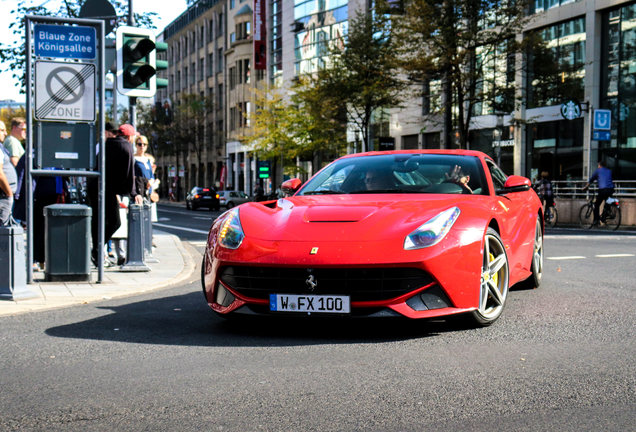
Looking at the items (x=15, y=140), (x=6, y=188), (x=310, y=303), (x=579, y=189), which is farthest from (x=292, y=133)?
(x=310, y=303)

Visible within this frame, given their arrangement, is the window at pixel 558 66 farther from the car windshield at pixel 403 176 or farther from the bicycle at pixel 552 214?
the car windshield at pixel 403 176

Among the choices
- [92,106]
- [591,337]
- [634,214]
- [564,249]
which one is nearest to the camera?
[591,337]

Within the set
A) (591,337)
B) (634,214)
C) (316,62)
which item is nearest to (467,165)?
(591,337)

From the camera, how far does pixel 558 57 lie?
34219mm

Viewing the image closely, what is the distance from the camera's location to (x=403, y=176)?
6.75 meters

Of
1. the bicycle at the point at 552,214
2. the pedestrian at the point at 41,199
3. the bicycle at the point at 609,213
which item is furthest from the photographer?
the bicycle at the point at 552,214

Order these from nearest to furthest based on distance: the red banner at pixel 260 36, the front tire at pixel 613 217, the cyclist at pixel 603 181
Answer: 1. the cyclist at pixel 603 181
2. the front tire at pixel 613 217
3. the red banner at pixel 260 36

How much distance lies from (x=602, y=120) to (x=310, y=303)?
2500 centimetres

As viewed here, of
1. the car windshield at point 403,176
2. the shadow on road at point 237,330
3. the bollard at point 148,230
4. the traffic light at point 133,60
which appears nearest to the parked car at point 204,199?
the bollard at point 148,230

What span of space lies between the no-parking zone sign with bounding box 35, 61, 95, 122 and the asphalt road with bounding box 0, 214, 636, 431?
8.16 ft

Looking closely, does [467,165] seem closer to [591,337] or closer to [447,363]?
[591,337]

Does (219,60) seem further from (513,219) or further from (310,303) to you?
(310,303)

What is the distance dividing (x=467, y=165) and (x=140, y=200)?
501cm

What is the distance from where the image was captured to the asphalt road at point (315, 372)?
3.65m
